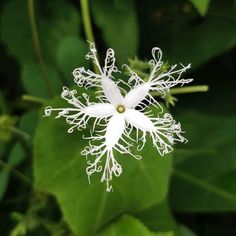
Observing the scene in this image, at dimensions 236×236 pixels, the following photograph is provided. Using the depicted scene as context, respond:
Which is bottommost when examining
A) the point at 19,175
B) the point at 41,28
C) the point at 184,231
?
the point at 184,231

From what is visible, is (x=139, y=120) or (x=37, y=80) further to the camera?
(x=37, y=80)

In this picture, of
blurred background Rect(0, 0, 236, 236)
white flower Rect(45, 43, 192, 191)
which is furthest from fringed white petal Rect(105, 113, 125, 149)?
blurred background Rect(0, 0, 236, 236)

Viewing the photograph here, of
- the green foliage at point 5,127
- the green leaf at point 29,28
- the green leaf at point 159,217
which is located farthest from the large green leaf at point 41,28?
the green leaf at point 159,217

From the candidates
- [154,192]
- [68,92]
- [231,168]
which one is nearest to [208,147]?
[231,168]

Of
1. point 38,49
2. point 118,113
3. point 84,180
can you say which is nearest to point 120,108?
point 118,113

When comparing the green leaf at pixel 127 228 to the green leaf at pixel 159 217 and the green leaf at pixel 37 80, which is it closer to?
the green leaf at pixel 159 217

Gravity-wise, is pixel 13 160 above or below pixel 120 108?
below

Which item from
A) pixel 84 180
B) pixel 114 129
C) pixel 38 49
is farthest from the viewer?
pixel 38 49

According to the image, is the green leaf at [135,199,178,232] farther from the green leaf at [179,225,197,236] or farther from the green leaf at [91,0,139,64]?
the green leaf at [91,0,139,64]

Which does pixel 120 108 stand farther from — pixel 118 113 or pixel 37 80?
pixel 37 80
